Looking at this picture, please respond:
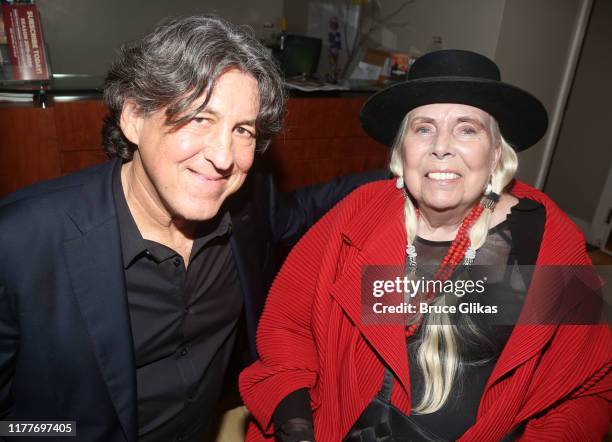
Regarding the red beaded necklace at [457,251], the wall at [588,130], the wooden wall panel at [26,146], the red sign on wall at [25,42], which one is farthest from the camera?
the wall at [588,130]

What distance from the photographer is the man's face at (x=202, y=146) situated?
3.71 feet

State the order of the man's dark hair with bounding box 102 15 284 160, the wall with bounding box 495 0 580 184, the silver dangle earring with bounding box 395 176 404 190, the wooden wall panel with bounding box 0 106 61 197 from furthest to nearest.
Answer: the wall with bounding box 495 0 580 184 → the wooden wall panel with bounding box 0 106 61 197 → the silver dangle earring with bounding box 395 176 404 190 → the man's dark hair with bounding box 102 15 284 160

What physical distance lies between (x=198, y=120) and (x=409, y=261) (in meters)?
0.77

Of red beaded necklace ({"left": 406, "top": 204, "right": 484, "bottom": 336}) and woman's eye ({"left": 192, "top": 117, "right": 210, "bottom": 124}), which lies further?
red beaded necklace ({"left": 406, "top": 204, "right": 484, "bottom": 336})

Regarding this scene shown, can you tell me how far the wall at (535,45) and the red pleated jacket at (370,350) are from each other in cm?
180

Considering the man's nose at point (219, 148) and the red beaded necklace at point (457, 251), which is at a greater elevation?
the man's nose at point (219, 148)

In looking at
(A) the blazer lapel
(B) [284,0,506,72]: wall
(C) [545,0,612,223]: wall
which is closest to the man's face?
(A) the blazer lapel

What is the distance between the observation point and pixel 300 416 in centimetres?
135

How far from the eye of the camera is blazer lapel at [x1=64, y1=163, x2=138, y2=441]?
3.83ft

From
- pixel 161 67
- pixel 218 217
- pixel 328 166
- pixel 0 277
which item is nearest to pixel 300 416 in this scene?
pixel 218 217

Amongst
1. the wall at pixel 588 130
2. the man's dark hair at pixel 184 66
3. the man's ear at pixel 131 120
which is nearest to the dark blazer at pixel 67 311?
the man's ear at pixel 131 120

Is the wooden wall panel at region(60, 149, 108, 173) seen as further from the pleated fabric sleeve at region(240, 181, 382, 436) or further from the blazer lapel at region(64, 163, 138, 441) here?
the pleated fabric sleeve at region(240, 181, 382, 436)

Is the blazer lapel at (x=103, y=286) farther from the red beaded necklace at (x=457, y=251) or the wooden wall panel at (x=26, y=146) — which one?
the wooden wall panel at (x=26, y=146)

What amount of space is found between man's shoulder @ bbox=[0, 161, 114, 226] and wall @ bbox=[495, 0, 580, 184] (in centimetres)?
255
